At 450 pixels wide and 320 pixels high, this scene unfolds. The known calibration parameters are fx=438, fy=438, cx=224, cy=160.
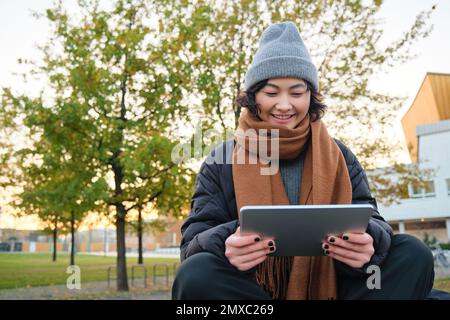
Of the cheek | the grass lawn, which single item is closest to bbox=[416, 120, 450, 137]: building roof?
the grass lawn

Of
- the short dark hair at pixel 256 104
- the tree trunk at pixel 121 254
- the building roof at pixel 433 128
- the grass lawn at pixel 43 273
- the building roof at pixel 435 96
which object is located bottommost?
the grass lawn at pixel 43 273

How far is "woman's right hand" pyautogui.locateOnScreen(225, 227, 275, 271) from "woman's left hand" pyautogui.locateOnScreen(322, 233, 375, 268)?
0.73 ft

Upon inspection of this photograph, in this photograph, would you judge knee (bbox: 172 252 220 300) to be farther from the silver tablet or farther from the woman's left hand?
the woman's left hand

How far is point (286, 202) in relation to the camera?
6.89 ft

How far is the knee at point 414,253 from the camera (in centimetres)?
162

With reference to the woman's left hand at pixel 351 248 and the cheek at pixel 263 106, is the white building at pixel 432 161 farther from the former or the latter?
the woman's left hand at pixel 351 248

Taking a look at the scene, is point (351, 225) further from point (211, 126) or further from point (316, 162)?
point (211, 126)

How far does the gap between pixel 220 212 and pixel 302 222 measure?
22.1 inches

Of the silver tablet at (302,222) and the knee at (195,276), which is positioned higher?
the silver tablet at (302,222)

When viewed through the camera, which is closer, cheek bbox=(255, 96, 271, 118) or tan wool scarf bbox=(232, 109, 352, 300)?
tan wool scarf bbox=(232, 109, 352, 300)

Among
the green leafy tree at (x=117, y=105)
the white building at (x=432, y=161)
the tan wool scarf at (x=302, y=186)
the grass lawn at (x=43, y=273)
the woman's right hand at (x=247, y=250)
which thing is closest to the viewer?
the woman's right hand at (x=247, y=250)

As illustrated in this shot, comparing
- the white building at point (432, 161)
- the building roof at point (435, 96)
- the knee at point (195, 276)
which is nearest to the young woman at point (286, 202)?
the knee at point (195, 276)

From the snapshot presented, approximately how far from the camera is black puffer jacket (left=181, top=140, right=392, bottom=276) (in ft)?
5.56
